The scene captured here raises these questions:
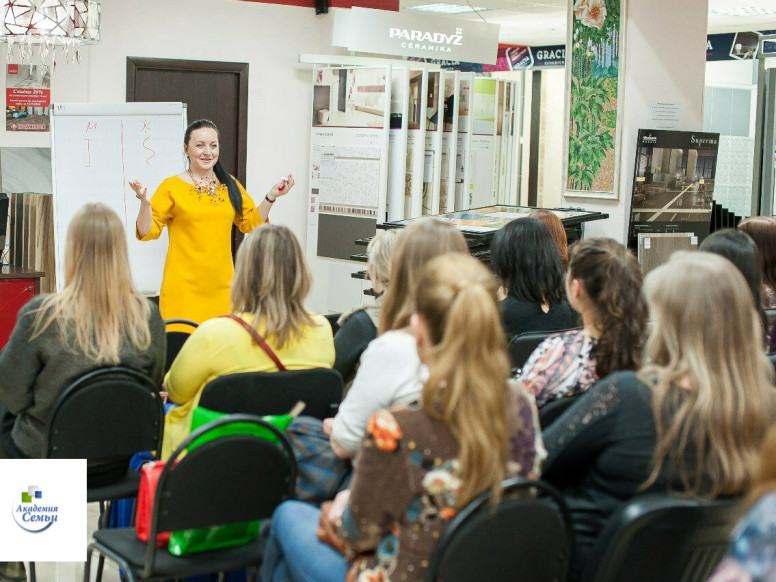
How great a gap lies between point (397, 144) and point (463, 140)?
2.37 ft

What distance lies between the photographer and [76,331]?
2793 millimetres

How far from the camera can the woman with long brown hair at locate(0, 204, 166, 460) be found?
277cm

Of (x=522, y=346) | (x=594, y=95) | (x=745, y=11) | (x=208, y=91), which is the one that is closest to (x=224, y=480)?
(x=522, y=346)

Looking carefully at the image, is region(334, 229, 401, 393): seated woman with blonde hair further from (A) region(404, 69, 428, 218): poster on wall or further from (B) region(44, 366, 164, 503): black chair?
(A) region(404, 69, 428, 218): poster on wall

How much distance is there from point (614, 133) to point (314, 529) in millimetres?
4716

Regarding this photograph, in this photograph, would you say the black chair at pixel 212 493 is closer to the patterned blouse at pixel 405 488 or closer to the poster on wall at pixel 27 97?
the patterned blouse at pixel 405 488

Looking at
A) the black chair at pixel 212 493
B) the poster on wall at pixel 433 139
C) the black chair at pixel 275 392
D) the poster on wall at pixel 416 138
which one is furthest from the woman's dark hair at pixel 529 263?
the poster on wall at pixel 433 139

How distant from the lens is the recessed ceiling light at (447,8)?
12234 millimetres

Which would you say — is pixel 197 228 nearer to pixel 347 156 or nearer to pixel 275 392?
pixel 275 392

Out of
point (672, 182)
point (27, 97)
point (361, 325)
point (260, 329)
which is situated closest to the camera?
point (260, 329)

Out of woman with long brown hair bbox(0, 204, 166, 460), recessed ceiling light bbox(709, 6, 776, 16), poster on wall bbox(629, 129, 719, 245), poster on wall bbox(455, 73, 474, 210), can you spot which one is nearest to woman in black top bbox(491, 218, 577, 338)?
woman with long brown hair bbox(0, 204, 166, 460)

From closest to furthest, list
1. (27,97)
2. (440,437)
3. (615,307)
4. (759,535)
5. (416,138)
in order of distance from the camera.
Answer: (759,535) < (440,437) < (615,307) < (27,97) < (416,138)

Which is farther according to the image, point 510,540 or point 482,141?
point 482,141

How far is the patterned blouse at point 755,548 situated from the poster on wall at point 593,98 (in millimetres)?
5250
